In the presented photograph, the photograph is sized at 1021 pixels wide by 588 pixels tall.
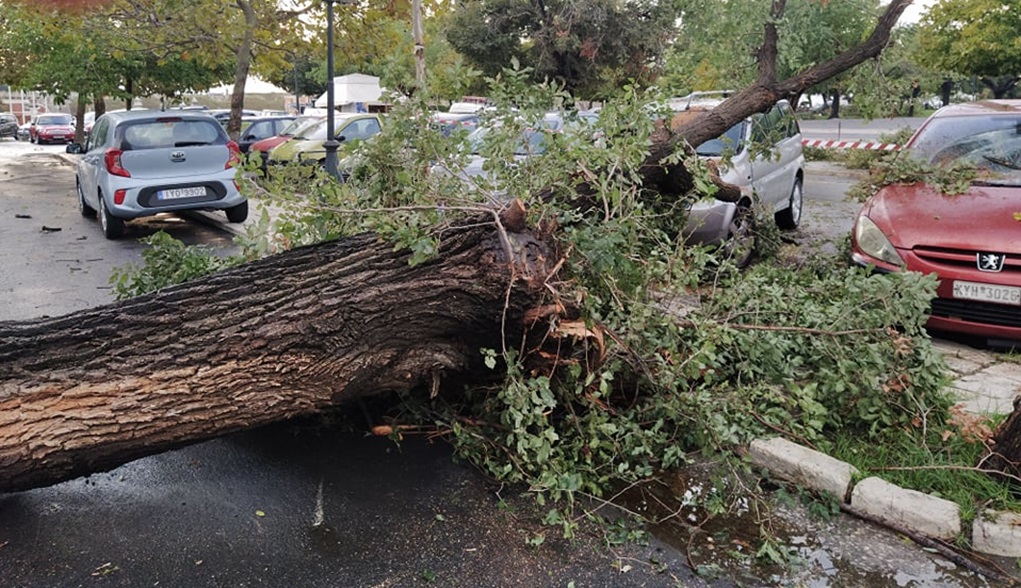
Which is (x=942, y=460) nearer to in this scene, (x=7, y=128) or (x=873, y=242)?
(x=873, y=242)

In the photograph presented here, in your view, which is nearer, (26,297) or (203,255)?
(203,255)

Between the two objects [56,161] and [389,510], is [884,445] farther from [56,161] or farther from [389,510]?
[56,161]

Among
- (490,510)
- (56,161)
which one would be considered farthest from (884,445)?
(56,161)

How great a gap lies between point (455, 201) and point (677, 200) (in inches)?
77.8

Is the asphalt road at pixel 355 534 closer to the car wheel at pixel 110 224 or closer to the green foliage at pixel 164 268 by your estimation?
the green foliage at pixel 164 268

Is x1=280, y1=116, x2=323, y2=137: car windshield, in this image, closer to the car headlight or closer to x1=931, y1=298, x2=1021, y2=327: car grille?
the car headlight

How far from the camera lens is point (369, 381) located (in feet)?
12.2

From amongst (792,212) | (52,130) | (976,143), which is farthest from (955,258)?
(52,130)

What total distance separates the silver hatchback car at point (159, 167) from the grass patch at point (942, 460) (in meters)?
9.14

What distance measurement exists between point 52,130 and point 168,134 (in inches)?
1475

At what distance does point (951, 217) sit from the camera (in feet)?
18.6

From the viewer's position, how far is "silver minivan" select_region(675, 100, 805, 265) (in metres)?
6.73

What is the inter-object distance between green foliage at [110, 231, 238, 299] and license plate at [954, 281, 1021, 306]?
4893mm

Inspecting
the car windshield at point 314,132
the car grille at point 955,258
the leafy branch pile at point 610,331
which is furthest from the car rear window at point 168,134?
the car grille at point 955,258
